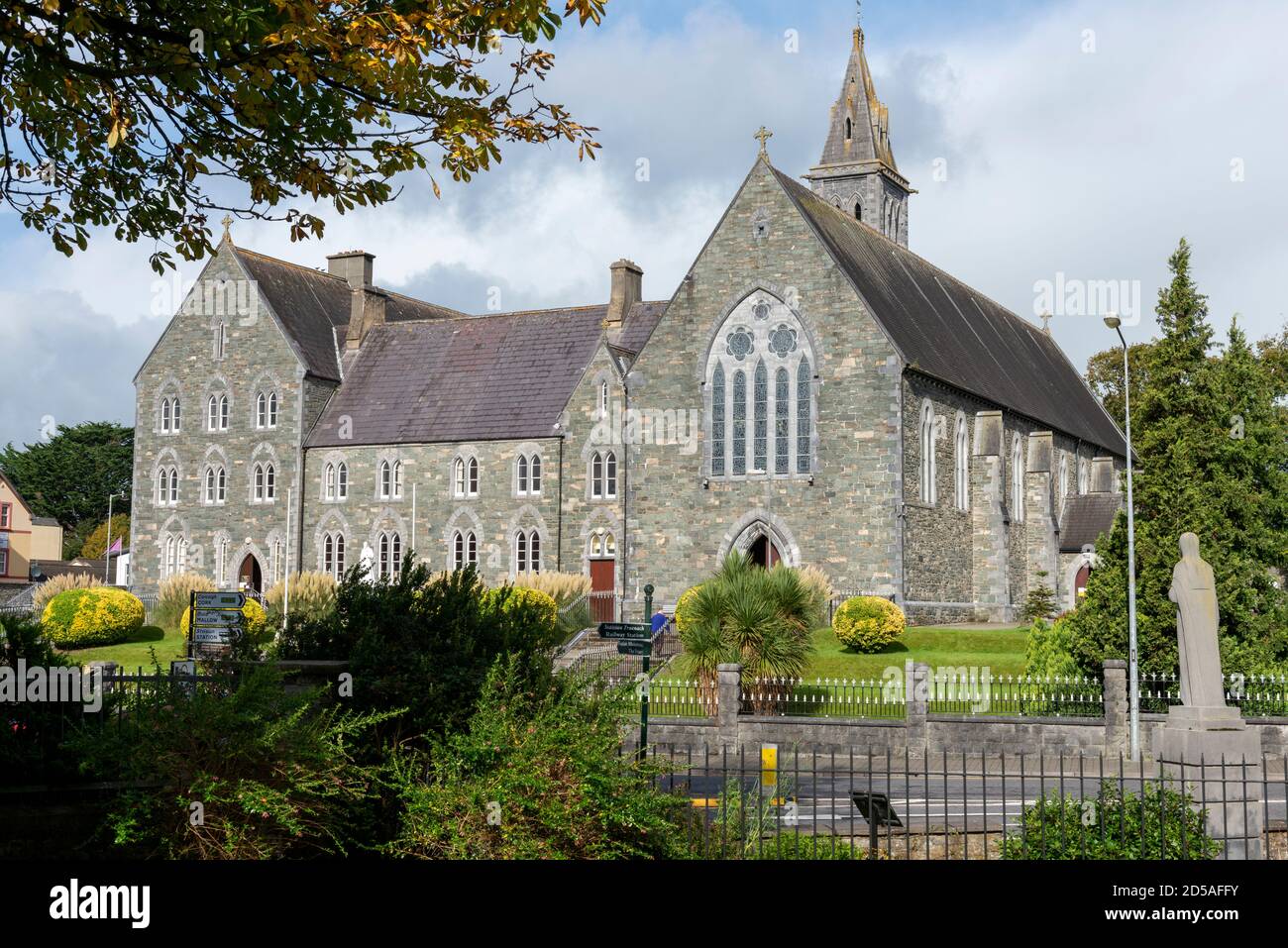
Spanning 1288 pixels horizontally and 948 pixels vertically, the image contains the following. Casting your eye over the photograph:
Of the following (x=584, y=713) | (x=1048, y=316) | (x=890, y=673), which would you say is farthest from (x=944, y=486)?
(x=584, y=713)

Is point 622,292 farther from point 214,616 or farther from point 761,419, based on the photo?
point 214,616

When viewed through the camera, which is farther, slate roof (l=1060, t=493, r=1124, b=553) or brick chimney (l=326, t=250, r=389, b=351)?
brick chimney (l=326, t=250, r=389, b=351)

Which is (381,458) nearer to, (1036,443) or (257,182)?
(1036,443)

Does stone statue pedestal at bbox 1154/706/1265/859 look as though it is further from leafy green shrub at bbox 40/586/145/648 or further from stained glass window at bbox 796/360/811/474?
leafy green shrub at bbox 40/586/145/648

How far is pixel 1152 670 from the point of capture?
26.0m

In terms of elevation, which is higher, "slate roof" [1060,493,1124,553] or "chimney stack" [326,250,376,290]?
"chimney stack" [326,250,376,290]

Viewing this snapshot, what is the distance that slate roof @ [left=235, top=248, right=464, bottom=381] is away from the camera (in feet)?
172

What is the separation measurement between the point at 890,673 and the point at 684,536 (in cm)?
1246

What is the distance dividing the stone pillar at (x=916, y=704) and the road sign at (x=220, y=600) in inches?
428

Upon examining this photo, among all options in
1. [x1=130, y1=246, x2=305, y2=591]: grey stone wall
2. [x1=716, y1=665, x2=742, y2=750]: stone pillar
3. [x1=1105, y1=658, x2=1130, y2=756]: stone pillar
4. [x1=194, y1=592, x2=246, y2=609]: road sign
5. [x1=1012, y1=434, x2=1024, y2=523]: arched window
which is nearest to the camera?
[x1=1105, y1=658, x2=1130, y2=756]: stone pillar

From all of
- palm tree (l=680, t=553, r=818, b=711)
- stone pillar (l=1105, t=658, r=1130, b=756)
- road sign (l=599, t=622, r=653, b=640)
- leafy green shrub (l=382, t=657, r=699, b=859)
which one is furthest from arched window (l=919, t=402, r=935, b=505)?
leafy green shrub (l=382, t=657, r=699, b=859)

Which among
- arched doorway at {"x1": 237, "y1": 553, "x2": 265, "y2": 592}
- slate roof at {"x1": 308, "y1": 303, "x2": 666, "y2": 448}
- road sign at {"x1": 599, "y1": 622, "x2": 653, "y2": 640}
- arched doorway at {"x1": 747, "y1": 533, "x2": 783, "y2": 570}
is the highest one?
slate roof at {"x1": 308, "y1": 303, "x2": 666, "y2": 448}

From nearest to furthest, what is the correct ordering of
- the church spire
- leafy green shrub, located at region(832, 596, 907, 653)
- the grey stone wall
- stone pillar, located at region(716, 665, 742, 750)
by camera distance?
stone pillar, located at region(716, 665, 742, 750), leafy green shrub, located at region(832, 596, 907, 653), the grey stone wall, the church spire

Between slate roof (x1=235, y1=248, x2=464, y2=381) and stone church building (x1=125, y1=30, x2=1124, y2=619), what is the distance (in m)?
0.12
